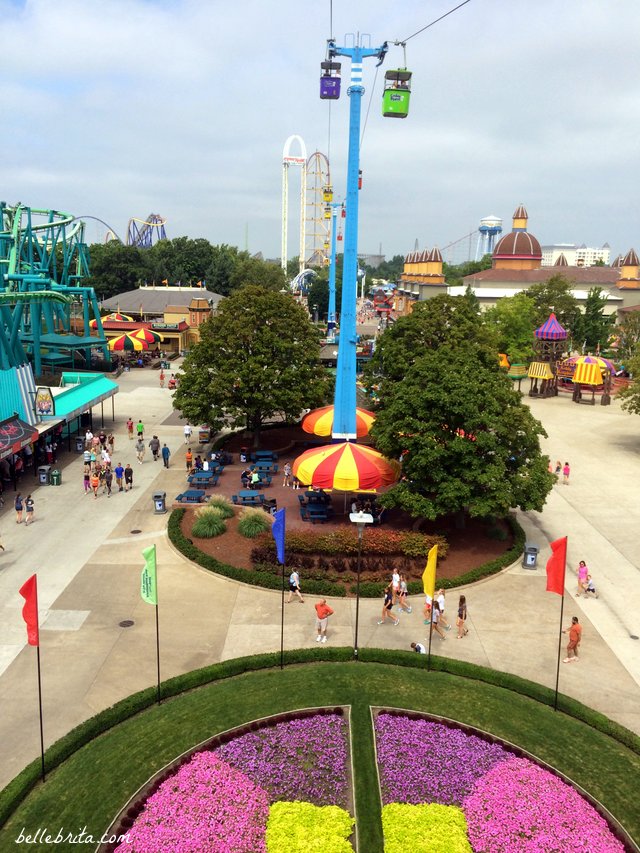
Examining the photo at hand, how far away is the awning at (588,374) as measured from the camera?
55.5m

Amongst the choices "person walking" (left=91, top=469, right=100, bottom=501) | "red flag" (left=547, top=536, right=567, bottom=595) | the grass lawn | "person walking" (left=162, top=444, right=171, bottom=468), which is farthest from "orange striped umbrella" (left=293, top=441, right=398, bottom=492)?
"person walking" (left=162, top=444, right=171, bottom=468)

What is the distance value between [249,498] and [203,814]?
16656 millimetres

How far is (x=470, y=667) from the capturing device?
1655 cm

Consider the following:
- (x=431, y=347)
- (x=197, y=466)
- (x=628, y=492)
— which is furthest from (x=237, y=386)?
(x=628, y=492)

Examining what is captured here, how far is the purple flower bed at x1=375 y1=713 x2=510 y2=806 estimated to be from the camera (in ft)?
41.5

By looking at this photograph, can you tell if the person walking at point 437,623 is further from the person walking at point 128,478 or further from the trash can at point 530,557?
the person walking at point 128,478

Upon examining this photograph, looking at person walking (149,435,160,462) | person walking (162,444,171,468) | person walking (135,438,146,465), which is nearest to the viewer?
person walking (162,444,171,468)

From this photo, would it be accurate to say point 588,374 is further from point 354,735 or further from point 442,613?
point 354,735

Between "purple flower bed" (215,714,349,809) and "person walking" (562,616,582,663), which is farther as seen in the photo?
"person walking" (562,616,582,663)

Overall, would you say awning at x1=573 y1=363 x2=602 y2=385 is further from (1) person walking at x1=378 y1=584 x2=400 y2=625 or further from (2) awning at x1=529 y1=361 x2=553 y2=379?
(1) person walking at x1=378 y1=584 x2=400 y2=625

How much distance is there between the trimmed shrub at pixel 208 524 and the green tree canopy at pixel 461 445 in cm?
626

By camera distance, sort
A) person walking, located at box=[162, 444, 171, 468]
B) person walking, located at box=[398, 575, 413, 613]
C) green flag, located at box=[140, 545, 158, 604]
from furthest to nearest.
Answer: person walking, located at box=[162, 444, 171, 468] < person walking, located at box=[398, 575, 413, 613] < green flag, located at box=[140, 545, 158, 604]

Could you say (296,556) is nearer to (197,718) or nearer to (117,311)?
(197,718)

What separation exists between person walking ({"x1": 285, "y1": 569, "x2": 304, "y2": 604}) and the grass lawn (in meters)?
3.52
